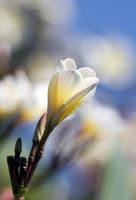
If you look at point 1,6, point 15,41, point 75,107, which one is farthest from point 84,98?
point 1,6

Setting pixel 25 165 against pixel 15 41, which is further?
pixel 15 41

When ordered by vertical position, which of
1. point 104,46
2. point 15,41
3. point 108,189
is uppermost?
point 108,189

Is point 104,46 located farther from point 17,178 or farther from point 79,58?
point 17,178

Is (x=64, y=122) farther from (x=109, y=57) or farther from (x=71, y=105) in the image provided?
(x=109, y=57)

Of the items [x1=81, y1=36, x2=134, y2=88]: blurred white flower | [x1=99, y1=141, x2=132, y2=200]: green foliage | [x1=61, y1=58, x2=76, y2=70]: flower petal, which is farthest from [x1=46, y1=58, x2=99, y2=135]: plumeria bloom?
[x1=81, y1=36, x2=134, y2=88]: blurred white flower

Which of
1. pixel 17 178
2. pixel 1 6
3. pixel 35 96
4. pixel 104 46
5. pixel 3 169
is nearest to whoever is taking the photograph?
pixel 17 178

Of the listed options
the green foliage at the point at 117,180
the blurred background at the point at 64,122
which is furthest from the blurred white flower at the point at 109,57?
the green foliage at the point at 117,180

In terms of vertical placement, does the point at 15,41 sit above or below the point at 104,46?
above

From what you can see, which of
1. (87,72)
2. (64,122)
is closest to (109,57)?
(64,122)

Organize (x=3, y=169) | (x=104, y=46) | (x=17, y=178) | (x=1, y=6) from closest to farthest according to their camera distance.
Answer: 1. (x=17, y=178)
2. (x=3, y=169)
3. (x=1, y=6)
4. (x=104, y=46)
